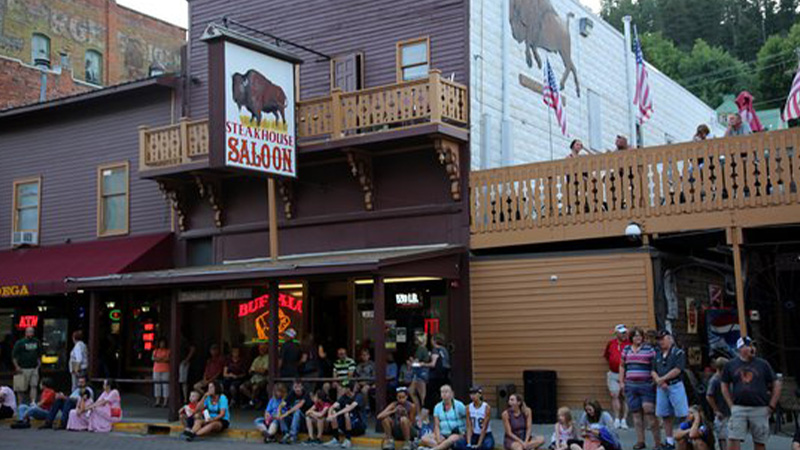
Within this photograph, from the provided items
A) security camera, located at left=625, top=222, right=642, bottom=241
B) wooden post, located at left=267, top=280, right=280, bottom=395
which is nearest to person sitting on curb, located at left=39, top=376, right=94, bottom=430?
wooden post, located at left=267, top=280, right=280, bottom=395

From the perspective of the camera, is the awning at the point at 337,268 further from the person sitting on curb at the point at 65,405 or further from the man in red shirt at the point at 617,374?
the man in red shirt at the point at 617,374

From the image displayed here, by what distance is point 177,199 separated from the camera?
23.7 m

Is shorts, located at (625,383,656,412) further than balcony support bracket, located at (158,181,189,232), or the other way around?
balcony support bracket, located at (158,181,189,232)

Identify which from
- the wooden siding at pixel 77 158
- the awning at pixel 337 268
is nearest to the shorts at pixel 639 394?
the awning at pixel 337 268

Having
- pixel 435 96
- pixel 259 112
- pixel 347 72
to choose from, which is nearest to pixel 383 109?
pixel 435 96

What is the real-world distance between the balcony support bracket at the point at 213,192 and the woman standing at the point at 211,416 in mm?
6438

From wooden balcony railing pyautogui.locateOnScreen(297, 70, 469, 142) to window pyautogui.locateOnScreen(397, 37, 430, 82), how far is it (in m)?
1.44

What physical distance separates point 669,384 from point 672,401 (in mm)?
268

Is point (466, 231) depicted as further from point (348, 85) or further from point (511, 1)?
point (511, 1)

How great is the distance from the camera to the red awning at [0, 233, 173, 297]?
23422 mm

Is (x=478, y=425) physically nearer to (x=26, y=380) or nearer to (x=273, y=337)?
(x=273, y=337)

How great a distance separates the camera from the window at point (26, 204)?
2720cm

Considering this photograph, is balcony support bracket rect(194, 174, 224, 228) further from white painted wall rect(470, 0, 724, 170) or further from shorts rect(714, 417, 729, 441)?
shorts rect(714, 417, 729, 441)

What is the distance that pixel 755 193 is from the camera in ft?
53.9
